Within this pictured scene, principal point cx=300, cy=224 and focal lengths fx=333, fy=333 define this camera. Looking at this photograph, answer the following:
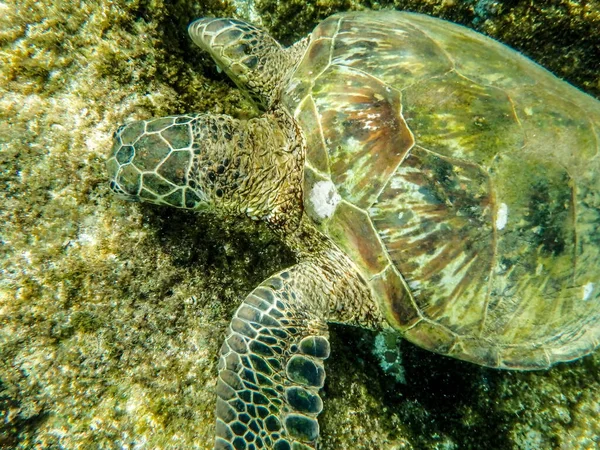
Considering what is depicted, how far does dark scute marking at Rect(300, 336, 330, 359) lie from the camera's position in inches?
70.2

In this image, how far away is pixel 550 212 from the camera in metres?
1.69

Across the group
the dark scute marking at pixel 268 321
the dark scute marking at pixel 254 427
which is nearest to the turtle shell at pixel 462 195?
the dark scute marking at pixel 268 321

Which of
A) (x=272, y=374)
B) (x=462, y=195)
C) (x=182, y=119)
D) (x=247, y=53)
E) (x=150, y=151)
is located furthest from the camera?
(x=247, y=53)

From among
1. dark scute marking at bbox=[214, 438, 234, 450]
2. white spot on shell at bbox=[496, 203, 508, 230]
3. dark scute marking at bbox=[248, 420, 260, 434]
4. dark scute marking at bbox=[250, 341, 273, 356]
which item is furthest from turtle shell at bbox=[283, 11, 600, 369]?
dark scute marking at bbox=[214, 438, 234, 450]

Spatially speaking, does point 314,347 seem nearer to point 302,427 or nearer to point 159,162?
point 302,427

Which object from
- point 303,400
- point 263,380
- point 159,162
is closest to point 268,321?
point 263,380

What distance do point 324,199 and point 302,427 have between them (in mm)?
1178

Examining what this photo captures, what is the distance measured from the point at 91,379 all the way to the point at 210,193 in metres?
1.17

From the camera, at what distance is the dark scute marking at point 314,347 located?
1.78m

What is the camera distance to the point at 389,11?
2.24m

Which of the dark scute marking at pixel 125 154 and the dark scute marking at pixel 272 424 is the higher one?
the dark scute marking at pixel 125 154

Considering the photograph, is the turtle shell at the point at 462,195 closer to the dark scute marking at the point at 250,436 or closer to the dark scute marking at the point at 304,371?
the dark scute marking at the point at 304,371

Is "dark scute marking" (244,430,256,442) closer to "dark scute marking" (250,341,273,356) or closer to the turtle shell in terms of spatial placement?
"dark scute marking" (250,341,273,356)

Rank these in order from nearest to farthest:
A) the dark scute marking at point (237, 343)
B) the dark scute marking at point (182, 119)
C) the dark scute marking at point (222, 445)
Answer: the dark scute marking at point (222, 445) → the dark scute marking at point (237, 343) → the dark scute marking at point (182, 119)
